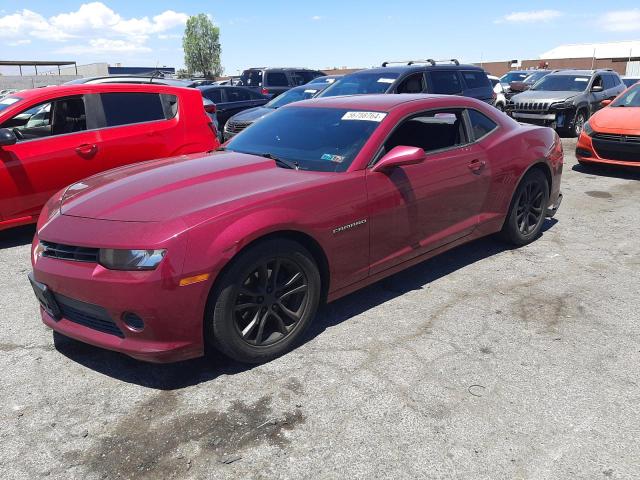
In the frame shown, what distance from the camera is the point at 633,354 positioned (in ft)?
10.6

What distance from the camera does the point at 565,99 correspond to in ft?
40.6

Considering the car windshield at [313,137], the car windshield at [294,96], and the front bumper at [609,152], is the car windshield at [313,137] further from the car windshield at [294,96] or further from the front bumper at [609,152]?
the car windshield at [294,96]

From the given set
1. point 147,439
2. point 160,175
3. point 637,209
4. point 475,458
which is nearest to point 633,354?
point 475,458

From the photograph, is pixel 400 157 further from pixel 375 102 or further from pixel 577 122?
pixel 577 122

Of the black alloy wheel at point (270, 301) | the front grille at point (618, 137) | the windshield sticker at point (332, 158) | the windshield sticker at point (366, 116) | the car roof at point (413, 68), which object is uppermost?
the car roof at point (413, 68)

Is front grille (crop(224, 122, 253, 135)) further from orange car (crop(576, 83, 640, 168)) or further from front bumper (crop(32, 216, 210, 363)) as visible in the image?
front bumper (crop(32, 216, 210, 363))

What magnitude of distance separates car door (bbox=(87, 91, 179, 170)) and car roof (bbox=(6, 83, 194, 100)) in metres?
0.05

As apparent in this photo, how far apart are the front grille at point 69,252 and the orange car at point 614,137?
26.0ft

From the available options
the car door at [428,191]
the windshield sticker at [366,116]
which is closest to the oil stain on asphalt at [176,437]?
the car door at [428,191]

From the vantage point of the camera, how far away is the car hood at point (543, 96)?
12500mm

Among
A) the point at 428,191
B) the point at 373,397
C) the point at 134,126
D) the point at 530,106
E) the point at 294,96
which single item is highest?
the point at 294,96

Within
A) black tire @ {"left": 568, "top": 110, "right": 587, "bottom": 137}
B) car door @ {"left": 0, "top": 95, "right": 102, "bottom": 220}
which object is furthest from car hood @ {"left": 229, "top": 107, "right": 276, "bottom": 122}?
black tire @ {"left": 568, "top": 110, "right": 587, "bottom": 137}

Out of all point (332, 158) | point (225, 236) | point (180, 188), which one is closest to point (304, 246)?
point (225, 236)

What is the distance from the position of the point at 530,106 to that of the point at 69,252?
40.4 ft
